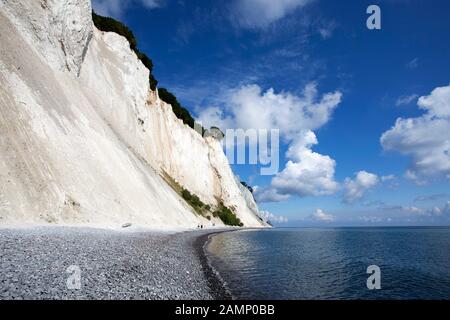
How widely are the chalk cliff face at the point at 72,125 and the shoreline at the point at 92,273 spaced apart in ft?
20.8

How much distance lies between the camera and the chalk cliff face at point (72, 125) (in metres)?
20.9

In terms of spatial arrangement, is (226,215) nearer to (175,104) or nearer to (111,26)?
(175,104)

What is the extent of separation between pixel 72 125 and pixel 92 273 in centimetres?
2286

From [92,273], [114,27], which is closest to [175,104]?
[114,27]

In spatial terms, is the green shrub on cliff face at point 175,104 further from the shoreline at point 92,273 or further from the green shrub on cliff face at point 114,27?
the shoreline at point 92,273

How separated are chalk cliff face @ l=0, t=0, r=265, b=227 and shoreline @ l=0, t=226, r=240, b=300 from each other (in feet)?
20.8

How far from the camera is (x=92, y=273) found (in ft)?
33.3

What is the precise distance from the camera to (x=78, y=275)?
9469mm

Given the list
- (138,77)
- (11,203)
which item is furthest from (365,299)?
(138,77)

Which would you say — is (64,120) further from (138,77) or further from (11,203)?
(138,77)

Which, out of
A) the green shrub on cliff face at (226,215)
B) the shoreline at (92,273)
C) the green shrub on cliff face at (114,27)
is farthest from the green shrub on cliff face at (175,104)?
→ the shoreline at (92,273)
